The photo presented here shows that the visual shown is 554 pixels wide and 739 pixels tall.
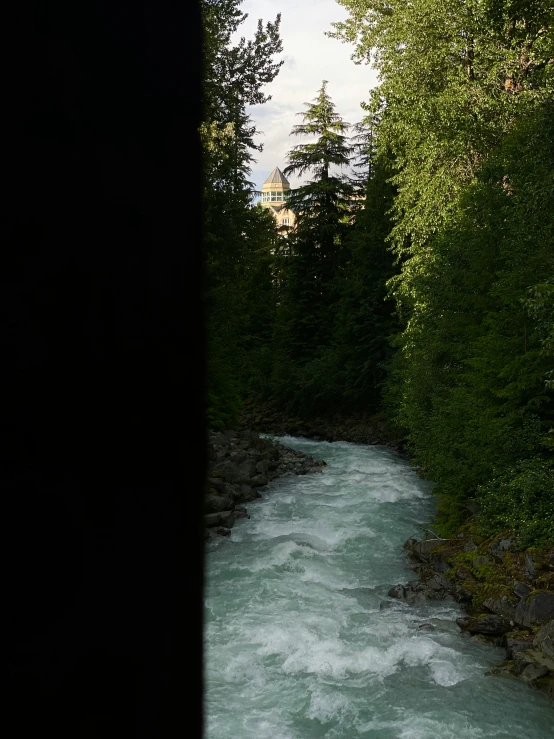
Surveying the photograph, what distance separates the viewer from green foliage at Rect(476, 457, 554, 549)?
10039 millimetres

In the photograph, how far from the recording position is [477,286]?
14.4m

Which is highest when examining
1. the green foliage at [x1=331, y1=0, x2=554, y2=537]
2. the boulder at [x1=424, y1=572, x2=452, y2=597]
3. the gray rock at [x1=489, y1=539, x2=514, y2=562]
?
the green foliage at [x1=331, y1=0, x2=554, y2=537]

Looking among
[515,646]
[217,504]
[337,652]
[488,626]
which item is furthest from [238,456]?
[515,646]

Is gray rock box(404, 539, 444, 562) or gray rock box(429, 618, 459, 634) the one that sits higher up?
gray rock box(404, 539, 444, 562)

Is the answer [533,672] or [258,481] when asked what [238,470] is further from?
[533,672]

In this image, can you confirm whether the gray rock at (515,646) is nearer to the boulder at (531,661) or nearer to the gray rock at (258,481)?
the boulder at (531,661)

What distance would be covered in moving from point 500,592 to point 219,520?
22.8ft

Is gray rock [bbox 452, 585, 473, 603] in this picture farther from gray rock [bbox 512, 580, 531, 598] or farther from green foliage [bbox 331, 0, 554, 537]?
green foliage [bbox 331, 0, 554, 537]

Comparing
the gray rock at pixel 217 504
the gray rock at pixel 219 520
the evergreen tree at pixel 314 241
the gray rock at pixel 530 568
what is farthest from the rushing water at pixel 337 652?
the evergreen tree at pixel 314 241

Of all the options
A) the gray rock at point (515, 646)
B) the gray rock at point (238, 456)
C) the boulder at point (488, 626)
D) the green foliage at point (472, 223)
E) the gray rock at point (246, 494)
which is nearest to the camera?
the gray rock at point (515, 646)

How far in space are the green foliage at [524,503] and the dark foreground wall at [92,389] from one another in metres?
5.48

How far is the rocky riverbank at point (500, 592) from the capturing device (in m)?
7.95

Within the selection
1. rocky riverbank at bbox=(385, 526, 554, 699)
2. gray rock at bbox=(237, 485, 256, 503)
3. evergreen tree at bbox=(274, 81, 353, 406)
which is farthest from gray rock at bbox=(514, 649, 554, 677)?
evergreen tree at bbox=(274, 81, 353, 406)

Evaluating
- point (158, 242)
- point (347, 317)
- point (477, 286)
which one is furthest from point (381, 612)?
point (347, 317)
